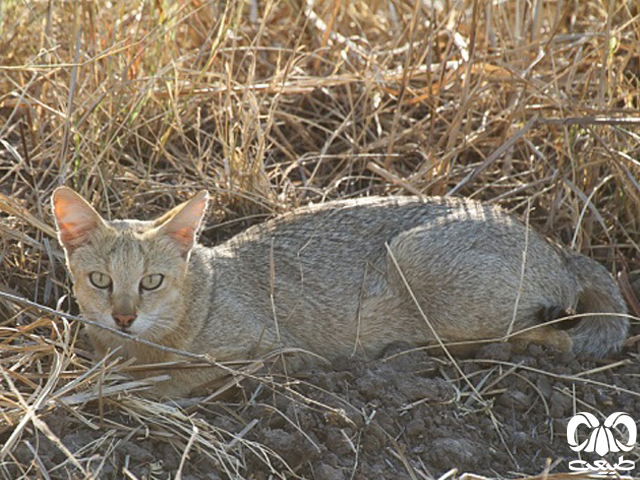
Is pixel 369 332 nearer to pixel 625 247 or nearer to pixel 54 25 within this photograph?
pixel 625 247

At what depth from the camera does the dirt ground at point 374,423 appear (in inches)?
149

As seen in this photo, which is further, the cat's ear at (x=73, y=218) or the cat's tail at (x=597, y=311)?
the cat's tail at (x=597, y=311)

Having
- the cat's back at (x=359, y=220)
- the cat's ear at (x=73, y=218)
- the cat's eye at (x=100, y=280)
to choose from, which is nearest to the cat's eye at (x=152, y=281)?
the cat's eye at (x=100, y=280)

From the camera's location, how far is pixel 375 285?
4977mm

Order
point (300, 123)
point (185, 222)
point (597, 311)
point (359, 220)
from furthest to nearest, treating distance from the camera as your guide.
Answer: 1. point (300, 123)
2. point (359, 220)
3. point (597, 311)
4. point (185, 222)

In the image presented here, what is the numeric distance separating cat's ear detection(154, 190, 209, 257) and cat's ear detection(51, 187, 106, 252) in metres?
0.30

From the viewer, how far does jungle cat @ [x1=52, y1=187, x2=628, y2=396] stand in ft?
15.2

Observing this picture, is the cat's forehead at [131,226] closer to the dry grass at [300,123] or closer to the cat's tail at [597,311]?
the dry grass at [300,123]

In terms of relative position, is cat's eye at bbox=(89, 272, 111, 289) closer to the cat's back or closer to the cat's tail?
the cat's back

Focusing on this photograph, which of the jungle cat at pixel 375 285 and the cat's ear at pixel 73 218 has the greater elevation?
the cat's ear at pixel 73 218

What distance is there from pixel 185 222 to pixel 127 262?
32 centimetres

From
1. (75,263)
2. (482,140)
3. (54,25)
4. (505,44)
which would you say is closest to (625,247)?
(482,140)

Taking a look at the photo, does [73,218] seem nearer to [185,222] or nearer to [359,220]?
[185,222]

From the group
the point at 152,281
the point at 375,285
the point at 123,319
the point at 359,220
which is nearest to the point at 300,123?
the point at 359,220
